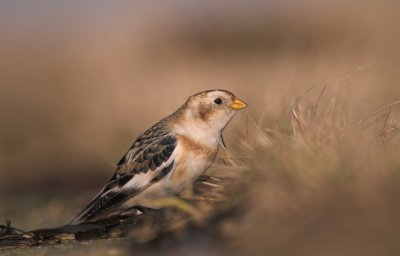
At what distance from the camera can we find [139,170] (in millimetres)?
5660

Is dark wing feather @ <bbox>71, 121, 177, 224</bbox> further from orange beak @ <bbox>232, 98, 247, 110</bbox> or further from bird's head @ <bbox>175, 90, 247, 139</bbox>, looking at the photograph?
orange beak @ <bbox>232, 98, 247, 110</bbox>

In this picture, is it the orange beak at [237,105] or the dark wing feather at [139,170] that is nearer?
the dark wing feather at [139,170]

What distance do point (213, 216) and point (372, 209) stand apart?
0.92 metres

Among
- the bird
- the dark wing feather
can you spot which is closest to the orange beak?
the bird

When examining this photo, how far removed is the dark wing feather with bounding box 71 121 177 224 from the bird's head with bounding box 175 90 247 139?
0.19 metres

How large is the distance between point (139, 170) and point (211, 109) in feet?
1.99

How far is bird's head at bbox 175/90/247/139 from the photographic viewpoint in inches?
225

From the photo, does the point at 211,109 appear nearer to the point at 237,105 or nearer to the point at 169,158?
the point at 237,105

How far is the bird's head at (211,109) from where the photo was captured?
18.7 ft

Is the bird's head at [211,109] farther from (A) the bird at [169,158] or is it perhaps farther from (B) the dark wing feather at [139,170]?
(B) the dark wing feather at [139,170]

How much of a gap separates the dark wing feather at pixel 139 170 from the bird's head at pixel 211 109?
19 cm

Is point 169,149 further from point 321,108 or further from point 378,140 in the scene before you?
point 378,140

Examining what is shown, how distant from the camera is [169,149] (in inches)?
217

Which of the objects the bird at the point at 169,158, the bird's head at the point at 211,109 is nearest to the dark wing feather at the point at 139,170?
the bird at the point at 169,158
